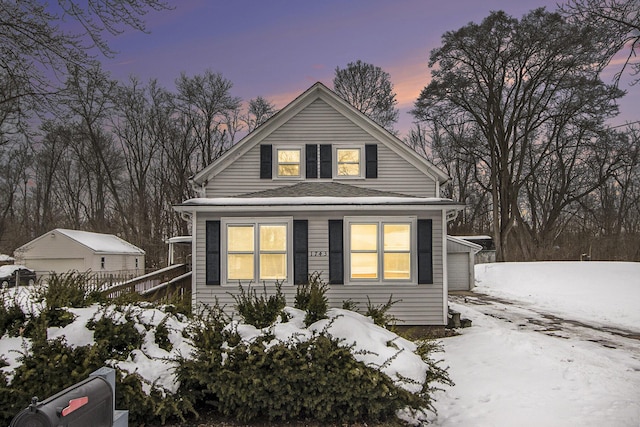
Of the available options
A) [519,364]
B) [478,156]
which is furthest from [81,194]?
[519,364]

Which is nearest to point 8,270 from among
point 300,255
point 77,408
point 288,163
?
point 288,163

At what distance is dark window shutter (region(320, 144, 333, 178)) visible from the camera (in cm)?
1133

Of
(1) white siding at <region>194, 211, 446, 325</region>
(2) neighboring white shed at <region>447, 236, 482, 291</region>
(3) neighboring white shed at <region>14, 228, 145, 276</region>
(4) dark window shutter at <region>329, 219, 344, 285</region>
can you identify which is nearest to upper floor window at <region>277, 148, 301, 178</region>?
(1) white siding at <region>194, 211, 446, 325</region>

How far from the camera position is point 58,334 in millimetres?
4770

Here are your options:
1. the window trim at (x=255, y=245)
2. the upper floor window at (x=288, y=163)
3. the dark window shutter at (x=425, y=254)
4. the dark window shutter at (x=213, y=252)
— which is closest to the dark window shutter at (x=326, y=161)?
the upper floor window at (x=288, y=163)

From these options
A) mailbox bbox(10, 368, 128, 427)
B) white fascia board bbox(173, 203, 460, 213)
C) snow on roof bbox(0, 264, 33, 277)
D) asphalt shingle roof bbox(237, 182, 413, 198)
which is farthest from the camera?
snow on roof bbox(0, 264, 33, 277)

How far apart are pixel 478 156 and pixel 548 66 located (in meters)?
6.84

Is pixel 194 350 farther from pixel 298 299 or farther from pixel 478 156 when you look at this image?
pixel 478 156

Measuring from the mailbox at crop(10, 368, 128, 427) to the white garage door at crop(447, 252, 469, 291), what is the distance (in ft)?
64.3

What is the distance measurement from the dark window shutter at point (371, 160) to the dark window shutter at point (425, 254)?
1992 mm

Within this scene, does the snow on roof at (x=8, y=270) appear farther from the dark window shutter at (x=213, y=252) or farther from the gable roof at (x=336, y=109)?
the dark window shutter at (x=213, y=252)

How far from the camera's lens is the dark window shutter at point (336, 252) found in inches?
401

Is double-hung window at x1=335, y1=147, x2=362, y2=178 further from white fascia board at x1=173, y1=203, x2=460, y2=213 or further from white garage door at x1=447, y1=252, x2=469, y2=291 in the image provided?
white garage door at x1=447, y1=252, x2=469, y2=291

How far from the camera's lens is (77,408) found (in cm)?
205
